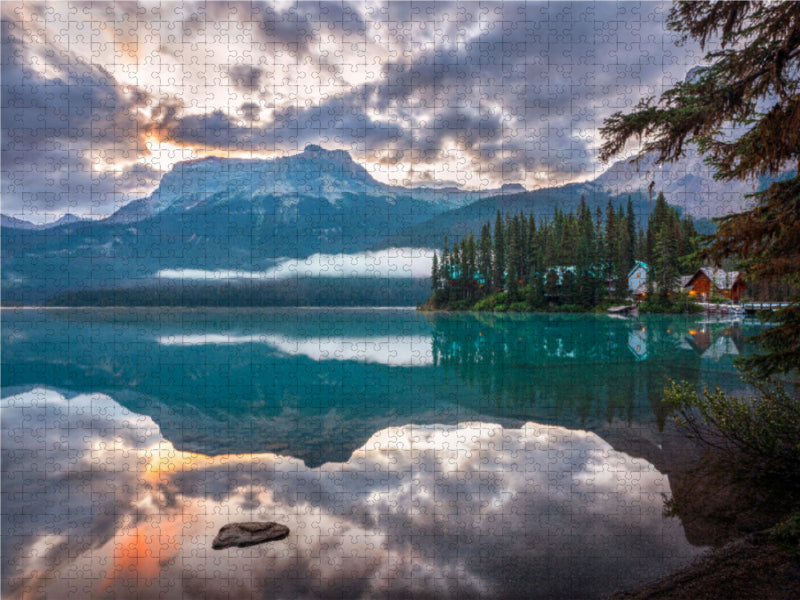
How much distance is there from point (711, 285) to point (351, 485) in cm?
8262

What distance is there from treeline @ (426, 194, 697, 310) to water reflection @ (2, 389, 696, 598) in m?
65.0

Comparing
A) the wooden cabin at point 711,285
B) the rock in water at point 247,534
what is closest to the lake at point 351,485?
the rock in water at point 247,534

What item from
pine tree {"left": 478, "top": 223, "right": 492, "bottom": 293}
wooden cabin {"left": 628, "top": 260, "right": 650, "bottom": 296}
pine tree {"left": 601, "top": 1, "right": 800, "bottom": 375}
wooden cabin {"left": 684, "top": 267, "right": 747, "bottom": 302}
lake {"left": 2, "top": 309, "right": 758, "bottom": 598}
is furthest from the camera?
pine tree {"left": 478, "top": 223, "right": 492, "bottom": 293}

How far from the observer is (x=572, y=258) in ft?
258

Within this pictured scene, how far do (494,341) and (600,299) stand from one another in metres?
45.5

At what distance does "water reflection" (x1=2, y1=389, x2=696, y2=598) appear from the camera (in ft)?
18.8

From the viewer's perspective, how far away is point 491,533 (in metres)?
6.71

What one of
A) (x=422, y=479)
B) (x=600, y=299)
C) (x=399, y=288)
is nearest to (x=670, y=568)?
(x=422, y=479)

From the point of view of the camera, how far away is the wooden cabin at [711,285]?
6531cm

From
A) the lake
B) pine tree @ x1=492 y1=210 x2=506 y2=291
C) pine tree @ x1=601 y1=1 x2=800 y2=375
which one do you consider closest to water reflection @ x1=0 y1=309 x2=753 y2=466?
the lake

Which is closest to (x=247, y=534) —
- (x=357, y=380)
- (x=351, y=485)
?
(x=351, y=485)

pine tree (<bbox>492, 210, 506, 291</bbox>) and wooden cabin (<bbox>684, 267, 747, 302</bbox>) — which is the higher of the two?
pine tree (<bbox>492, 210, 506, 291</bbox>)

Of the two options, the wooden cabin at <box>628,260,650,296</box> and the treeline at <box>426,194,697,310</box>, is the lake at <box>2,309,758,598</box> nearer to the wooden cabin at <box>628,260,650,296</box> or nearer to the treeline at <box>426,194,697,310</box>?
the treeline at <box>426,194,697,310</box>

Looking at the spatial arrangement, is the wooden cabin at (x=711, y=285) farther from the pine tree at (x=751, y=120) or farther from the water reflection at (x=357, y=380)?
the pine tree at (x=751, y=120)
